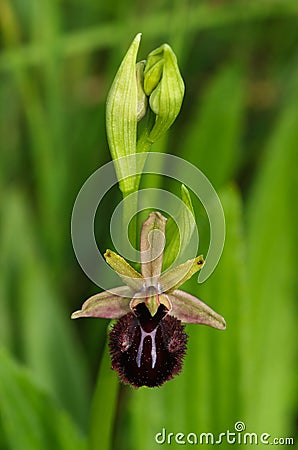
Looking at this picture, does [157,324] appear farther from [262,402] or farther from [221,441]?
[262,402]

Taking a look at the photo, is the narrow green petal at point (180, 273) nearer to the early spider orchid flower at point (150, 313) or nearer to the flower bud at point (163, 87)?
the early spider orchid flower at point (150, 313)

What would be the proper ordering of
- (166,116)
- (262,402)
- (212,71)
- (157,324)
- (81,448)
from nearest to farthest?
(166,116) < (157,324) < (81,448) < (262,402) < (212,71)

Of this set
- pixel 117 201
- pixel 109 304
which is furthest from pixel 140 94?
pixel 117 201

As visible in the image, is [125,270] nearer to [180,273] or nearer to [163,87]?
[180,273]

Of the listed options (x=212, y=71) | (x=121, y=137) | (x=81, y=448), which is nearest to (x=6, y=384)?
(x=81, y=448)

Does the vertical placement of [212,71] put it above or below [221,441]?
above

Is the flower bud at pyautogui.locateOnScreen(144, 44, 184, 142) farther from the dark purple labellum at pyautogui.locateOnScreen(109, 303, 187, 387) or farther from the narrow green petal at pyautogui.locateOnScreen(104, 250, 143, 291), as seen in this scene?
the dark purple labellum at pyautogui.locateOnScreen(109, 303, 187, 387)
